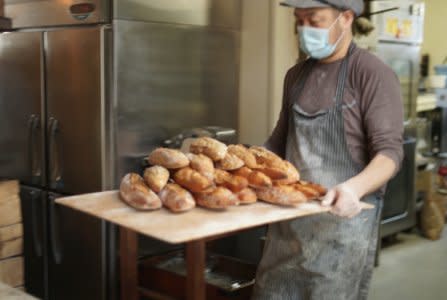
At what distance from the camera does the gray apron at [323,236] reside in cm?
208

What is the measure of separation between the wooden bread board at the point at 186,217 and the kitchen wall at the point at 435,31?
17.3 ft

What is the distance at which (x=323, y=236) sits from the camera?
6.88 ft

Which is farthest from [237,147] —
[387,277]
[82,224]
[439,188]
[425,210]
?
[439,188]

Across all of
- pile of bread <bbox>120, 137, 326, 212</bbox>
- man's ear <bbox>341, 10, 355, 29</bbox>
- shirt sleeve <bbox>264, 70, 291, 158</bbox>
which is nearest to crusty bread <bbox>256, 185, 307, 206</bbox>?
pile of bread <bbox>120, 137, 326, 212</bbox>

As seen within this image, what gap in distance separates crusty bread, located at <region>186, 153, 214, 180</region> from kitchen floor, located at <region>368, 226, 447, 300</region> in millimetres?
2341

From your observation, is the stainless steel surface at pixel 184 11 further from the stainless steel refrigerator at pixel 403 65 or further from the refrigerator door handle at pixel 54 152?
the stainless steel refrigerator at pixel 403 65

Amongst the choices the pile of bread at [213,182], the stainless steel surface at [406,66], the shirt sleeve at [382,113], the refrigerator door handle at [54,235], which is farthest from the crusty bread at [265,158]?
the stainless steel surface at [406,66]

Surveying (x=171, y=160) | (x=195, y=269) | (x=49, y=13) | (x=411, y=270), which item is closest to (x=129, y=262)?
(x=195, y=269)

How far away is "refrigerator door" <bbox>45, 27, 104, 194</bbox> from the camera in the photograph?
2961 mm

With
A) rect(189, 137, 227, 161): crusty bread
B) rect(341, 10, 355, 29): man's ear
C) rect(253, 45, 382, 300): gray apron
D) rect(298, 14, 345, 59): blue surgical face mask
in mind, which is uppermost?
rect(341, 10, 355, 29): man's ear

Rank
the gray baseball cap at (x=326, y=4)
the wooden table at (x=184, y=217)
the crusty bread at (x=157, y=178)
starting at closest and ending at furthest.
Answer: the wooden table at (x=184, y=217)
the crusty bread at (x=157, y=178)
the gray baseball cap at (x=326, y=4)

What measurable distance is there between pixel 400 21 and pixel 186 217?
3617 mm

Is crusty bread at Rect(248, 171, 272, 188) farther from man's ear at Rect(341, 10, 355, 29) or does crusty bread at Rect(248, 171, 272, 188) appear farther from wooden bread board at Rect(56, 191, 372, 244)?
man's ear at Rect(341, 10, 355, 29)

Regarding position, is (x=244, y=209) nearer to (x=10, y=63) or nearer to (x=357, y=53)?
(x=357, y=53)
